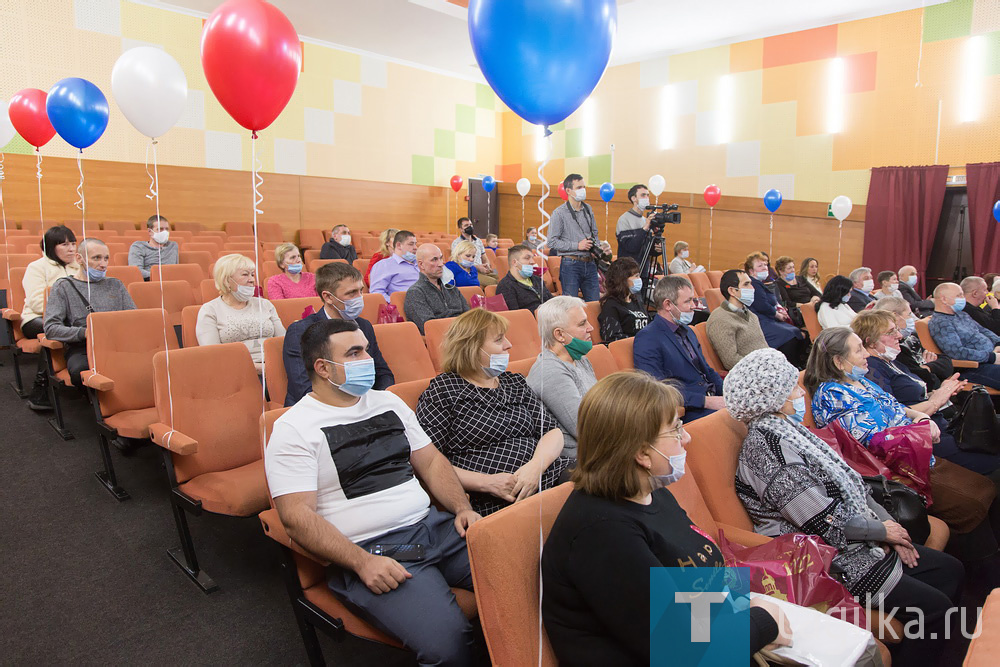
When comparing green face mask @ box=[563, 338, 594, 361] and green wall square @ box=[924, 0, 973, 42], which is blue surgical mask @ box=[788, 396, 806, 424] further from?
green wall square @ box=[924, 0, 973, 42]

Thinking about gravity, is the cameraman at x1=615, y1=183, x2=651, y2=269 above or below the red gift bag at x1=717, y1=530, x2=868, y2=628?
above

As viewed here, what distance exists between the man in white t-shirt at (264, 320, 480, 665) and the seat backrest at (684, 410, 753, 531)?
0.71 m

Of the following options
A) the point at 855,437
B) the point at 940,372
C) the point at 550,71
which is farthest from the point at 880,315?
the point at 550,71

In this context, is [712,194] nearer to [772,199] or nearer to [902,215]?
[772,199]

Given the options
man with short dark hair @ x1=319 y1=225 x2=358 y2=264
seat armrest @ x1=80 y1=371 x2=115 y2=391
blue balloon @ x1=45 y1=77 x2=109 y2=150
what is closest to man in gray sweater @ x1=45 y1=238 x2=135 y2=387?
seat armrest @ x1=80 y1=371 x2=115 y2=391

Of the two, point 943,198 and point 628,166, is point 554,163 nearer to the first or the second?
point 628,166

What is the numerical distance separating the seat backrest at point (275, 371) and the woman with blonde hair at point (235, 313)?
371 millimetres

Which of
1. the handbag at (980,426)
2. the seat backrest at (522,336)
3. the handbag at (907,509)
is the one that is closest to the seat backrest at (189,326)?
the seat backrest at (522,336)

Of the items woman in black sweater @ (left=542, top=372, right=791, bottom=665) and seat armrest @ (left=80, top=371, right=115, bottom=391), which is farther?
seat armrest @ (left=80, top=371, right=115, bottom=391)

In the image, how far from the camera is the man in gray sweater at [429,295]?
3.97 metres

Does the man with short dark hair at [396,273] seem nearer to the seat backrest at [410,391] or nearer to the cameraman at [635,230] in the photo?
the cameraman at [635,230]

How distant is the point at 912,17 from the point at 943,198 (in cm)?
274

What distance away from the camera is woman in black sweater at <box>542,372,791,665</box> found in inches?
48.7

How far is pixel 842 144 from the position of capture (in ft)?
33.2
